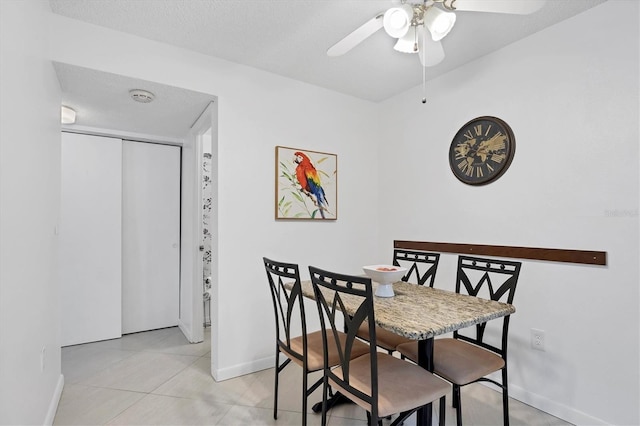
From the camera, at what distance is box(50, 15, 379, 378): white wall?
220cm

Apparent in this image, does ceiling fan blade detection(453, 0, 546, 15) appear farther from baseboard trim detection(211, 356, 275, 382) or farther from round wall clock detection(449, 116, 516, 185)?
baseboard trim detection(211, 356, 275, 382)

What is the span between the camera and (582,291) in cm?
195

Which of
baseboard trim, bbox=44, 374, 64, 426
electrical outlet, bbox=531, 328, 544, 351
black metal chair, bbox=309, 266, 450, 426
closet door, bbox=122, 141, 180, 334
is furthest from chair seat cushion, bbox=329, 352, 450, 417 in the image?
closet door, bbox=122, 141, 180, 334

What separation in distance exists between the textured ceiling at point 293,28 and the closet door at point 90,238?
1.68m

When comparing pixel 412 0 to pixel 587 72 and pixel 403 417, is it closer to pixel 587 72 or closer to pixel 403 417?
pixel 587 72

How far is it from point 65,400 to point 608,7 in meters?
4.08

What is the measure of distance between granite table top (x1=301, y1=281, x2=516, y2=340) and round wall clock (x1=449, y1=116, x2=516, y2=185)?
105 centimetres

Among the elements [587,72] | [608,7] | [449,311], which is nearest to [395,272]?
[449,311]

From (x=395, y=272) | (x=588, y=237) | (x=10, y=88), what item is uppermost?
Result: (x=10, y=88)

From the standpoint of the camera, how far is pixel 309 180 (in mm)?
2969

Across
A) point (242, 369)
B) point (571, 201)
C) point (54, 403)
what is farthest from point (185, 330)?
point (571, 201)

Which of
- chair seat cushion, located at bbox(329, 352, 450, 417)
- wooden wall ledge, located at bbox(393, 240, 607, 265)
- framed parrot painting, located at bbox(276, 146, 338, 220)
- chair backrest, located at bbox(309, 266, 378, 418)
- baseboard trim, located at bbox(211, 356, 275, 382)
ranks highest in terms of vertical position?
framed parrot painting, located at bbox(276, 146, 338, 220)

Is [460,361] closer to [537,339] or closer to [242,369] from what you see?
[537,339]

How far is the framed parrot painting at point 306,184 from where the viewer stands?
2805mm
